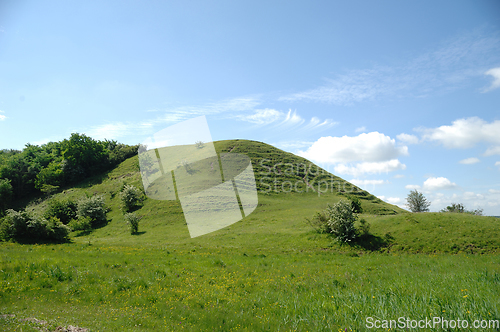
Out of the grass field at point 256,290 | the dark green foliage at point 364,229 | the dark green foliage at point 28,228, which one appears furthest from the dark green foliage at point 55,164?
the dark green foliage at point 364,229

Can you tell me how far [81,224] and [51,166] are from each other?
5796 centimetres

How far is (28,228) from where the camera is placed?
2659cm

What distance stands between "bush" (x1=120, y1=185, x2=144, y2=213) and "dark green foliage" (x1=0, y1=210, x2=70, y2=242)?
79.6 ft

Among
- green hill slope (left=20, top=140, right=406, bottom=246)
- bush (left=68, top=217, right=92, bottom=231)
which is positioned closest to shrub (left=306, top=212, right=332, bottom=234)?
green hill slope (left=20, top=140, right=406, bottom=246)

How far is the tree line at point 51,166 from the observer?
79625mm

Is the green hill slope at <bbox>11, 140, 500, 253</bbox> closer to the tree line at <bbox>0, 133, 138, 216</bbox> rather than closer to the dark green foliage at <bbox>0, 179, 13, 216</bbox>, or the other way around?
the tree line at <bbox>0, 133, 138, 216</bbox>

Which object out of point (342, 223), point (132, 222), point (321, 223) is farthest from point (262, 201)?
point (342, 223)

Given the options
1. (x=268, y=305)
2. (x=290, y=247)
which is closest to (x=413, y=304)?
(x=268, y=305)

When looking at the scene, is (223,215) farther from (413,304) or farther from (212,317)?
(413,304)

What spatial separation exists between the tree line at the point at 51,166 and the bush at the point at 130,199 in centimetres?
3956

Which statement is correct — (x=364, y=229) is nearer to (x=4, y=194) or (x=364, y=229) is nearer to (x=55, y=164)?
(x=4, y=194)

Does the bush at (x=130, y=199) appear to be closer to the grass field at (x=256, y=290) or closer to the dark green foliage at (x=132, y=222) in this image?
the dark green foliage at (x=132, y=222)

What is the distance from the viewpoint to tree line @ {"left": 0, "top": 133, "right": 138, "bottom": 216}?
7962 centimetres

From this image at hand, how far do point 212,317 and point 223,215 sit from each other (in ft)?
125
